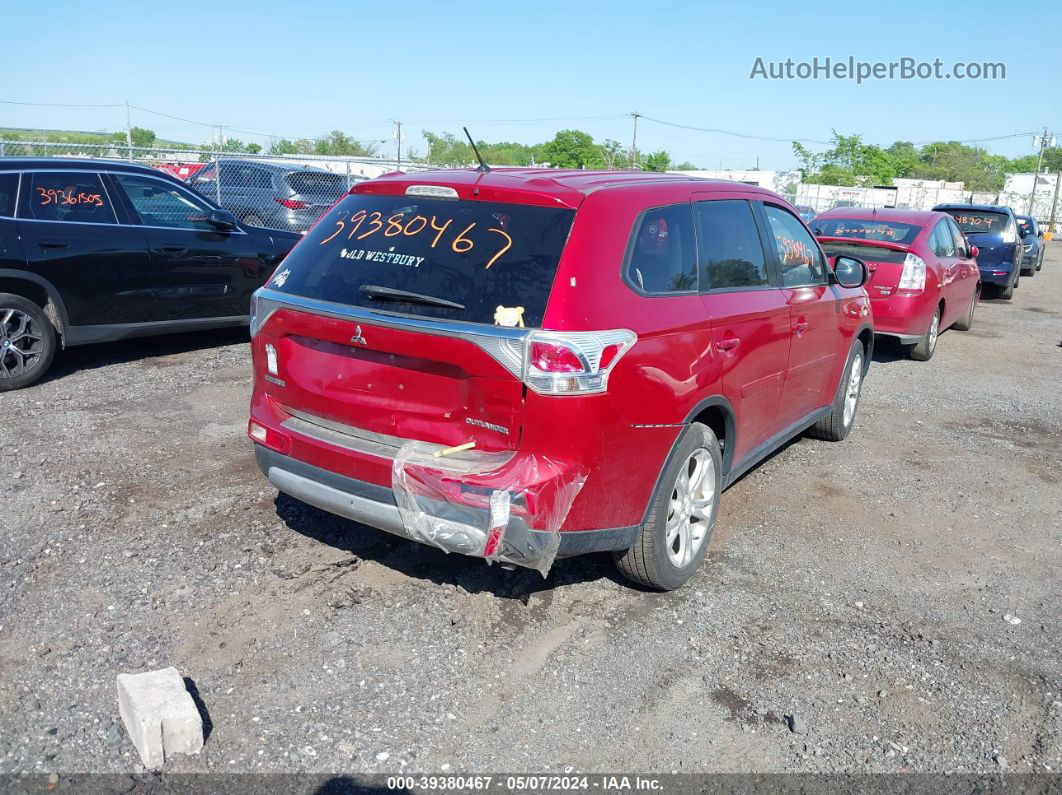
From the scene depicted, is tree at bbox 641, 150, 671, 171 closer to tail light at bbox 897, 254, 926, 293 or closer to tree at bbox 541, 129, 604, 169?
tree at bbox 541, 129, 604, 169

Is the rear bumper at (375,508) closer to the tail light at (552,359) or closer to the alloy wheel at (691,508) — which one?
the alloy wheel at (691,508)

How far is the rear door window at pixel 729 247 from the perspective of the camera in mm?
4301

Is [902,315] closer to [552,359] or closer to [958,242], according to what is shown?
[958,242]

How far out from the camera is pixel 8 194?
7125 millimetres

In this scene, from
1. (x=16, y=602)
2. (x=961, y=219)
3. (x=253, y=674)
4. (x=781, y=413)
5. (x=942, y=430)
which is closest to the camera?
(x=253, y=674)

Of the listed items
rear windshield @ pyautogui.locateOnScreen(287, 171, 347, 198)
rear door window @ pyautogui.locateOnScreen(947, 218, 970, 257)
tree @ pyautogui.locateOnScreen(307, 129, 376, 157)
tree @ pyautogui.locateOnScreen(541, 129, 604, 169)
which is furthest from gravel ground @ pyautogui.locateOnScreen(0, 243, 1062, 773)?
→ tree @ pyautogui.locateOnScreen(541, 129, 604, 169)

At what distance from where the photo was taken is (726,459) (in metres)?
4.45

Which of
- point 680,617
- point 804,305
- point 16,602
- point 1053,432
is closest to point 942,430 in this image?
point 1053,432

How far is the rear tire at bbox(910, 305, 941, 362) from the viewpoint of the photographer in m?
9.85

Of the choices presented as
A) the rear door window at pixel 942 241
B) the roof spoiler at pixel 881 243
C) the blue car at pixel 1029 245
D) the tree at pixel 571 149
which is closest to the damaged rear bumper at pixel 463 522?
the roof spoiler at pixel 881 243

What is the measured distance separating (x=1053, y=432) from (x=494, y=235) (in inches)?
228

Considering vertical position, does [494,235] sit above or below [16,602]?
above

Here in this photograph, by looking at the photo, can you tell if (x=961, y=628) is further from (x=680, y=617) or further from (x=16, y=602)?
(x=16, y=602)

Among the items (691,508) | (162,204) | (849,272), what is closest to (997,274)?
(849,272)
